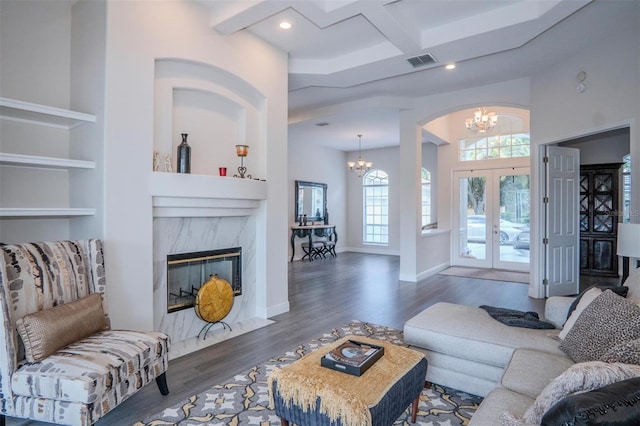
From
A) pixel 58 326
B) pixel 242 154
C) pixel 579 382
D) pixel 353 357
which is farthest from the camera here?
pixel 242 154

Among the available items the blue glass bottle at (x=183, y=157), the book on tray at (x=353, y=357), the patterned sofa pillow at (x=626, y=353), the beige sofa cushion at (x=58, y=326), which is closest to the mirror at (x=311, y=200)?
the blue glass bottle at (x=183, y=157)

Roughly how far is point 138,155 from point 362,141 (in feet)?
25.0

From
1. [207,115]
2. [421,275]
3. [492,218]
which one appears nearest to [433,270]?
[421,275]

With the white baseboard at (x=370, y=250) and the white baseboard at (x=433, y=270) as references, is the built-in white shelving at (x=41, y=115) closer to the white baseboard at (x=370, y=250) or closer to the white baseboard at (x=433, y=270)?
the white baseboard at (x=433, y=270)

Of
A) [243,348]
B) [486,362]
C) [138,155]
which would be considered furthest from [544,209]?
[138,155]

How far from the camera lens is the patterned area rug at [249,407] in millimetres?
2209

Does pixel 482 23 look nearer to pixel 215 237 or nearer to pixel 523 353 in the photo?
pixel 523 353

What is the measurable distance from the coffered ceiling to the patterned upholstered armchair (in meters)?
2.72

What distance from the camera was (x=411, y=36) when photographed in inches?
155

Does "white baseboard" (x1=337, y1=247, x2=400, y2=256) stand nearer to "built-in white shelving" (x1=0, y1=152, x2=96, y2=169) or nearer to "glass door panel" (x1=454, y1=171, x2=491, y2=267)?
"glass door panel" (x1=454, y1=171, x2=491, y2=267)

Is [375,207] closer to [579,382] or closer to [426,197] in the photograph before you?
[426,197]

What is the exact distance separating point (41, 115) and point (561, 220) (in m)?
6.63

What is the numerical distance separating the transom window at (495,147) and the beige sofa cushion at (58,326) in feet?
26.3

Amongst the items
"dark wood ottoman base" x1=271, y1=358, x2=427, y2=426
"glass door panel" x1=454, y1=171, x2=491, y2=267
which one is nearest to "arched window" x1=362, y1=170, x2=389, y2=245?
"glass door panel" x1=454, y1=171, x2=491, y2=267
